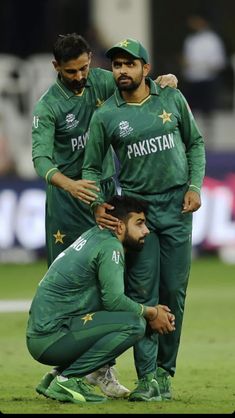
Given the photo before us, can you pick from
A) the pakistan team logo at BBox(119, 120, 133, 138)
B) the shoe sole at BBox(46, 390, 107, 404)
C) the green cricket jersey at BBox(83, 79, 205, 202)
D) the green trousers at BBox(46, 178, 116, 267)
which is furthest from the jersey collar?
the shoe sole at BBox(46, 390, 107, 404)

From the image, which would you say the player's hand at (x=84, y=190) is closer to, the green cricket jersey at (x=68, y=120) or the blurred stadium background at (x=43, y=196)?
the green cricket jersey at (x=68, y=120)

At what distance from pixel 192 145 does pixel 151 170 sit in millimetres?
349

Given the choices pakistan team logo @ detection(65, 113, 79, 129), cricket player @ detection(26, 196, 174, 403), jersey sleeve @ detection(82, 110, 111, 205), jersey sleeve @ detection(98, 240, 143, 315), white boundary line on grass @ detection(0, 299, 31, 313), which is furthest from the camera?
white boundary line on grass @ detection(0, 299, 31, 313)

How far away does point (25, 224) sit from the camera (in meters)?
18.1

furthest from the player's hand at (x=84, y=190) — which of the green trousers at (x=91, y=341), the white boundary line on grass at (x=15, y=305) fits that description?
the white boundary line on grass at (x=15, y=305)

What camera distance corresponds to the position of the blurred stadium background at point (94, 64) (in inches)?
721

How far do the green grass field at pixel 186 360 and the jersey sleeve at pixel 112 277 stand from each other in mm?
600

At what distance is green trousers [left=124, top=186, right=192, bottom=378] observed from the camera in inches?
372

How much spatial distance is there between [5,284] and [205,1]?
7542 millimetres

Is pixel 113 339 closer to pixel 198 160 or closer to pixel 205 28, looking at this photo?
pixel 198 160

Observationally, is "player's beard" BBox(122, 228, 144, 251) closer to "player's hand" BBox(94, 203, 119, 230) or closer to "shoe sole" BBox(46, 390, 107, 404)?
"player's hand" BBox(94, 203, 119, 230)

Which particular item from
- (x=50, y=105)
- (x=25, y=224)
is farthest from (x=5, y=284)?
(x=50, y=105)

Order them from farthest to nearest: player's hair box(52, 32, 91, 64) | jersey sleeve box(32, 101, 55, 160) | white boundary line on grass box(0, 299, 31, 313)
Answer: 1. white boundary line on grass box(0, 299, 31, 313)
2. jersey sleeve box(32, 101, 55, 160)
3. player's hair box(52, 32, 91, 64)

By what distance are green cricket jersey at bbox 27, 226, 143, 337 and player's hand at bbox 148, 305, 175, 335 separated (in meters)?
0.12
